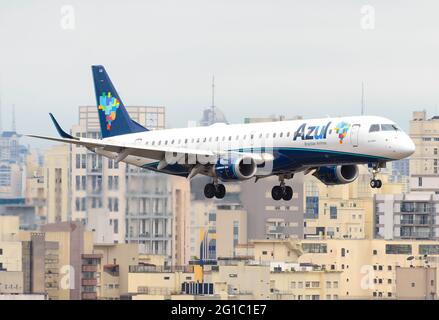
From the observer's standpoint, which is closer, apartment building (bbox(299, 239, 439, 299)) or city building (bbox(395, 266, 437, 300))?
city building (bbox(395, 266, 437, 300))

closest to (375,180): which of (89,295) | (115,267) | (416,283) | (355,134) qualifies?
(355,134)

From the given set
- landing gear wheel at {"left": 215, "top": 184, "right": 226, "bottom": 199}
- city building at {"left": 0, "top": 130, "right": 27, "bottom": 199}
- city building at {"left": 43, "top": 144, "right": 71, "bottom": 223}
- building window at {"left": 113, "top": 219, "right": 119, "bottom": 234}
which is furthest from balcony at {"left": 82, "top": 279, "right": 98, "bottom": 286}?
landing gear wheel at {"left": 215, "top": 184, "right": 226, "bottom": 199}

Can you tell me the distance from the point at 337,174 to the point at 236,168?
16.8ft

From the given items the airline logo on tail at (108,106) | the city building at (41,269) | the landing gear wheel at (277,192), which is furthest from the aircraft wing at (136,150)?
the city building at (41,269)

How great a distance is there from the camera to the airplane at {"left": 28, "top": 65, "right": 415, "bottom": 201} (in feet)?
206

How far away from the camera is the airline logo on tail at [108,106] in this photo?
79.9 metres

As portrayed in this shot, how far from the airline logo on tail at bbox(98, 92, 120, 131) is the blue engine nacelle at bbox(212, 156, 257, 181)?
48.4ft

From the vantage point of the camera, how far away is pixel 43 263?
13488 cm

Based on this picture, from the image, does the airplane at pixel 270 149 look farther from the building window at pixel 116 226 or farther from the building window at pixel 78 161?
the building window at pixel 78 161

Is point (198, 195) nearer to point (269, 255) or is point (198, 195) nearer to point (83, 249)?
point (83, 249)

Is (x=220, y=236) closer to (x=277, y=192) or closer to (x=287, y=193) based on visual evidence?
(x=277, y=192)

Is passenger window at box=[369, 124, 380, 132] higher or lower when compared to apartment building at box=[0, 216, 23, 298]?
higher

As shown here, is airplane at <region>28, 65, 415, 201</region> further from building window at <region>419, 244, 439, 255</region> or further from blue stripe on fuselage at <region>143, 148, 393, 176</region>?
building window at <region>419, 244, 439, 255</region>
